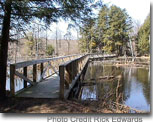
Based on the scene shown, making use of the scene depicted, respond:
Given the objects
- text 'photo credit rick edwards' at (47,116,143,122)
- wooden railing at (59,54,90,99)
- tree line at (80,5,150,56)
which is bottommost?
text 'photo credit rick edwards' at (47,116,143,122)

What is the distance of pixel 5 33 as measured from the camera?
3707mm

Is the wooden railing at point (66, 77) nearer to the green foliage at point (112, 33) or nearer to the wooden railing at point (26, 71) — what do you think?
the wooden railing at point (26, 71)

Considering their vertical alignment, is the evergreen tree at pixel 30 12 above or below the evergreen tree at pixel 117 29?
below

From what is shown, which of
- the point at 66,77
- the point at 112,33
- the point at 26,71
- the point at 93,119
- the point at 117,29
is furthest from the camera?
the point at 117,29

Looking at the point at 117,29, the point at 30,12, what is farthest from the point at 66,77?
the point at 117,29

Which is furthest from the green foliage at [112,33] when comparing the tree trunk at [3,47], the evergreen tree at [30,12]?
the tree trunk at [3,47]

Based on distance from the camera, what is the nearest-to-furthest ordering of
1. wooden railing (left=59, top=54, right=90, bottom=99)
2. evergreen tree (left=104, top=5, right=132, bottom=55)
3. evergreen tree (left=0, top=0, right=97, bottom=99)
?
evergreen tree (left=0, top=0, right=97, bottom=99) < wooden railing (left=59, top=54, right=90, bottom=99) < evergreen tree (left=104, top=5, right=132, bottom=55)

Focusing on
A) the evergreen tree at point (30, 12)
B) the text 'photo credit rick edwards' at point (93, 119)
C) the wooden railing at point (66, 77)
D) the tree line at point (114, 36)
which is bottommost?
the text 'photo credit rick edwards' at point (93, 119)

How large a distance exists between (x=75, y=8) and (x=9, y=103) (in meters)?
2.64

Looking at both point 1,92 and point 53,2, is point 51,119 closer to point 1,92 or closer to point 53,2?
point 1,92

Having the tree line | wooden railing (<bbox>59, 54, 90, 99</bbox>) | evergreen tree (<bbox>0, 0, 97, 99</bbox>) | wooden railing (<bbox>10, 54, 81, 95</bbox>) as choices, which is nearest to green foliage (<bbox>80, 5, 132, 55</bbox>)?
the tree line

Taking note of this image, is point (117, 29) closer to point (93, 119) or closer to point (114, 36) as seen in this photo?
point (114, 36)

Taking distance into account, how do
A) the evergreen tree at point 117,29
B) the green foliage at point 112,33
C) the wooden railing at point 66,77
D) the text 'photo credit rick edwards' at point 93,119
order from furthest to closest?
the green foliage at point 112,33, the evergreen tree at point 117,29, the wooden railing at point 66,77, the text 'photo credit rick edwards' at point 93,119

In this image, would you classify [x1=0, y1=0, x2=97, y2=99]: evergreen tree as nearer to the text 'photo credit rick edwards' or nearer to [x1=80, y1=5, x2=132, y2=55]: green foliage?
the text 'photo credit rick edwards'
